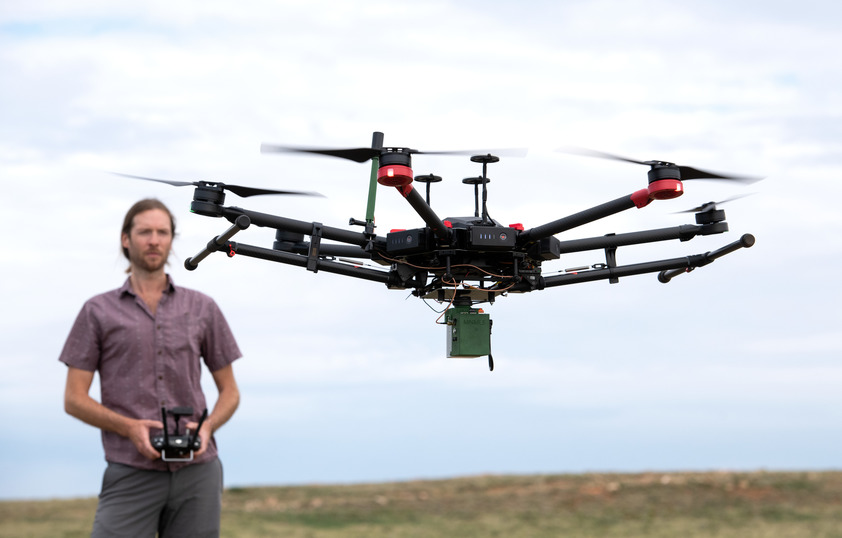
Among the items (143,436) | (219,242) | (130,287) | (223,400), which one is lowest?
(143,436)

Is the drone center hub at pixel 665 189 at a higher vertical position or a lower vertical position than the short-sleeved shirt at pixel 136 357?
higher

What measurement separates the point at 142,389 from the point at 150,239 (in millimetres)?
707

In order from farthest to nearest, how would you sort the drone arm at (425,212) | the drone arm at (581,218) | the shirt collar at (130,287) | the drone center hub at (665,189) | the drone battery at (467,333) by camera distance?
the drone battery at (467,333), the drone arm at (581,218), the drone center hub at (665,189), the drone arm at (425,212), the shirt collar at (130,287)

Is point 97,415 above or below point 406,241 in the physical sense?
below

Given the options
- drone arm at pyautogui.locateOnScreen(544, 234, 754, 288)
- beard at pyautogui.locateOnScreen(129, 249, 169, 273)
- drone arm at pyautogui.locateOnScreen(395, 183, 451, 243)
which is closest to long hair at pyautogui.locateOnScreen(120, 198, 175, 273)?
beard at pyautogui.locateOnScreen(129, 249, 169, 273)

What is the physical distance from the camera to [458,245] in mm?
9711

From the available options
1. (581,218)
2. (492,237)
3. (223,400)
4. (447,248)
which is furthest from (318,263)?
(223,400)

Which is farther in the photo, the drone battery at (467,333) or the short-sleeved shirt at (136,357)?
the drone battery at (467,333)

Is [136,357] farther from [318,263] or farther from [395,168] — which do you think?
[318,263]

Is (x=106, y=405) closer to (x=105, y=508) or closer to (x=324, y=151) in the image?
(x=105, y=508)

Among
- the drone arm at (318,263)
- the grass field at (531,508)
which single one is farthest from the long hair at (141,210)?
the grass field at (531,508)

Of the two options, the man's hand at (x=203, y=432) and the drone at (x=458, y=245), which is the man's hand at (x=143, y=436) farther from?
the drone at (x=458, y=245)

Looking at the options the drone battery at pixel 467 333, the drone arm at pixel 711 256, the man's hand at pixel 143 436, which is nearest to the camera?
the man's hand at pixel 143 436

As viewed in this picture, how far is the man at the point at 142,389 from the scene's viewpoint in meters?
4.24
